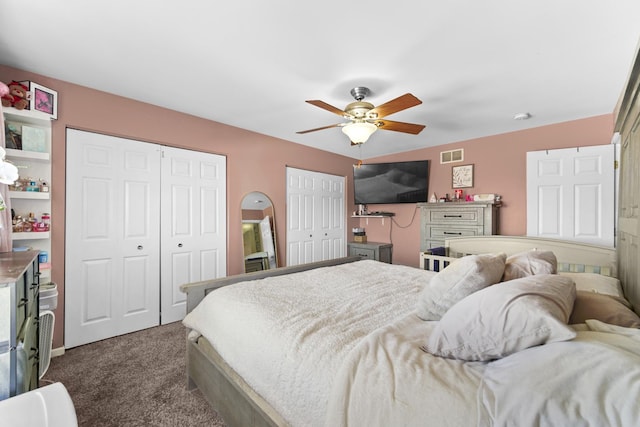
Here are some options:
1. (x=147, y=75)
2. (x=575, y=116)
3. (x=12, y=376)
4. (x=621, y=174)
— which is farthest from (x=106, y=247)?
(x=575, y=116)

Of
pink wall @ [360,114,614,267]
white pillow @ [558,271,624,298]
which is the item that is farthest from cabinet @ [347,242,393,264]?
white pillow @ [558,271,624,298]

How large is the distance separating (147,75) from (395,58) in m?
2.03

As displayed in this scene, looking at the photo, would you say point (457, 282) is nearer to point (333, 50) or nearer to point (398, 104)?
point (398, 104)

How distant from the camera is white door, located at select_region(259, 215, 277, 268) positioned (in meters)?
Answer: 4.00

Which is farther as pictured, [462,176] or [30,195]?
[462,176]

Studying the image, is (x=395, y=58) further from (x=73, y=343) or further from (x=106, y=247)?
(x=73, y=343)

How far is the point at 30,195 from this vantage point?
2205 millimetres

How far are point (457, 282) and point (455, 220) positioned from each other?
3036 mm

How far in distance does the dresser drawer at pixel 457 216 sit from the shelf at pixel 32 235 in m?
4.35

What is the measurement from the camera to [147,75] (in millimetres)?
2340

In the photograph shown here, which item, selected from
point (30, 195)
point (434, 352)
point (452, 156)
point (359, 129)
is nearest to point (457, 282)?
point (434, 352)

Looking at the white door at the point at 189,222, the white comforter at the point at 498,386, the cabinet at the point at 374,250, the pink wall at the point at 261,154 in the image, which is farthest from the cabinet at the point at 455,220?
the white comforter at the point at 498,386

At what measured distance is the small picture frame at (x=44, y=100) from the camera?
2195 mm

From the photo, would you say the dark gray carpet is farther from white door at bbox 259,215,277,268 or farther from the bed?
white door at bbox 259,215,277,268
